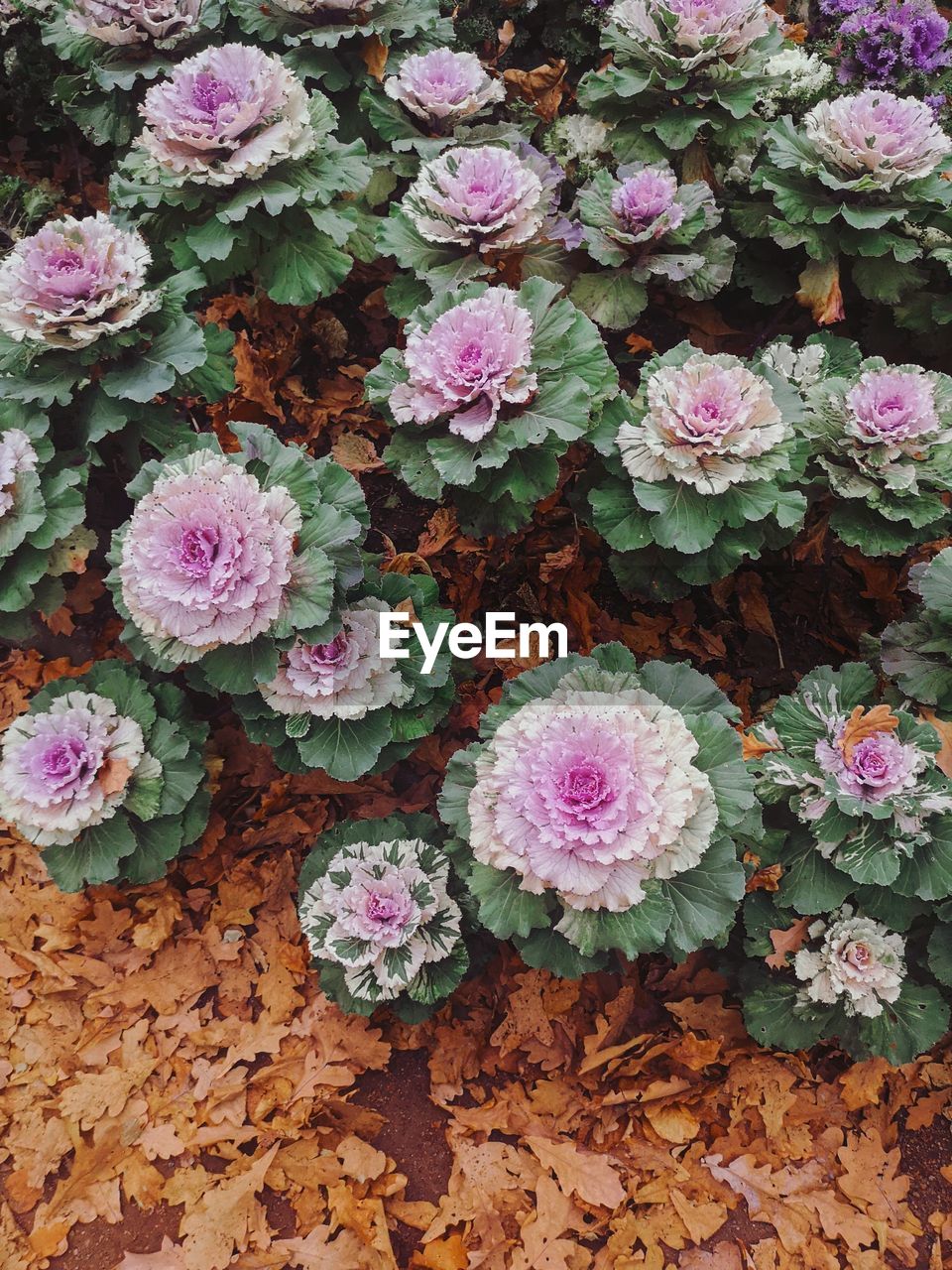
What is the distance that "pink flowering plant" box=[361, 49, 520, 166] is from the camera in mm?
2615

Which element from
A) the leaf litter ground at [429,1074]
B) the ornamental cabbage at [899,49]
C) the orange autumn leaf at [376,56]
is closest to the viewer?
the leaf litter ground at [429,1074]

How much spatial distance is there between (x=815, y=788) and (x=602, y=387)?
1119mm

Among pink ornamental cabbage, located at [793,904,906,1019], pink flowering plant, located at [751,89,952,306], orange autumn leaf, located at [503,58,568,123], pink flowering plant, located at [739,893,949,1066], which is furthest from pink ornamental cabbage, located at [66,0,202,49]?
pink ornamental cabbage, located at [793,904,906,1019]

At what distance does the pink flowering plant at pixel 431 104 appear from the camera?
262cm

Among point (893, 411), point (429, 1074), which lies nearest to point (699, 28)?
point (893, 411)

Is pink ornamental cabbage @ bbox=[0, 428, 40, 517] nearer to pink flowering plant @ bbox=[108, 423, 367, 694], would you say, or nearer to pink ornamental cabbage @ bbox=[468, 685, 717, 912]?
pink flowering plant @ bbox=[108, 423, 367, 694]

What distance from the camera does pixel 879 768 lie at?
206 centimetres

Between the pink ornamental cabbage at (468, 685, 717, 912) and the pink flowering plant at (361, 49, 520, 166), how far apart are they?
1.84m

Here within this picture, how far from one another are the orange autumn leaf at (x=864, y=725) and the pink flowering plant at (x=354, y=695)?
1.01 metres

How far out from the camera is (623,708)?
1785 millimetres

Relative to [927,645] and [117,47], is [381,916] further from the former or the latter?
[117,47]

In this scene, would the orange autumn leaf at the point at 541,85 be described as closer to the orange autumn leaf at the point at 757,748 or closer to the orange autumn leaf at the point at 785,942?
the orange autumn leaf at the point at 757,748

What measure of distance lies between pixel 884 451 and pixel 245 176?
1.82 meters

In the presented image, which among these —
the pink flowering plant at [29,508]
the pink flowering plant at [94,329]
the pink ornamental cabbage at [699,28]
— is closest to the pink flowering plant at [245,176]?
the pink flowering plant at [94,329]
